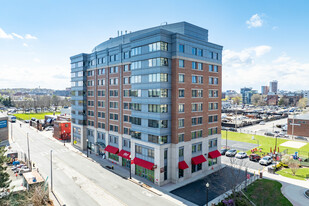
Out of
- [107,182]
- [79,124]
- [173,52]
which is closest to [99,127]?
[79,124]

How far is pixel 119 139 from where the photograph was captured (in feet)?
147

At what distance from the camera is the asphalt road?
29.0 metres

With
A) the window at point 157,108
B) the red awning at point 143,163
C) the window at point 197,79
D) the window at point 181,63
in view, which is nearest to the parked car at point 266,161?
the window at point 197,79

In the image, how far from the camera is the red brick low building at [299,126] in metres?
71.8

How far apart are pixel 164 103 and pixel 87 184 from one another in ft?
61.0

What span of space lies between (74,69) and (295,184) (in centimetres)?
5761

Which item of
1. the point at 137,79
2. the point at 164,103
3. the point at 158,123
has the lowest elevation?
the point at 158,123

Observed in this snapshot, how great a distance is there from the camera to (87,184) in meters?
34.4

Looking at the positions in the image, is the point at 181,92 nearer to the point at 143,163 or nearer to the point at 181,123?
the point at 181,123

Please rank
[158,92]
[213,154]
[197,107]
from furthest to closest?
[213,154] < [197,107] < [158,92]

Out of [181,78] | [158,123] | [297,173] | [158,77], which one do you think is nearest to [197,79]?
[181,78]

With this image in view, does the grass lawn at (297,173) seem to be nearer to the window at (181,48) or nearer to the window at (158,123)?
the window at (158,123)

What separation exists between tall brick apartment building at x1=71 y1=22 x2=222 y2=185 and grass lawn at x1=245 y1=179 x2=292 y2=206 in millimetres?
9455

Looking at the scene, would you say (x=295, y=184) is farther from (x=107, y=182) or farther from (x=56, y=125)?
(x=56, y=125)
